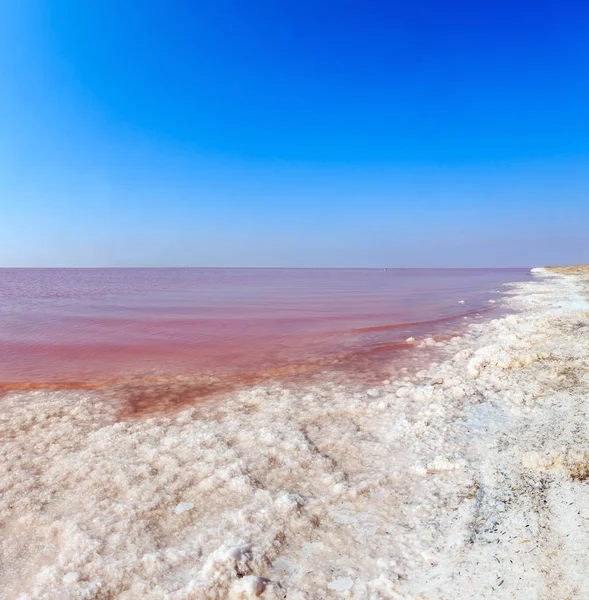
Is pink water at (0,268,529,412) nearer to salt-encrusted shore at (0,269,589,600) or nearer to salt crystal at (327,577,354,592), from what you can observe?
salt-encrusted shore at (0,269,589,600)

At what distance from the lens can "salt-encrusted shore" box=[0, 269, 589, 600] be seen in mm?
2033

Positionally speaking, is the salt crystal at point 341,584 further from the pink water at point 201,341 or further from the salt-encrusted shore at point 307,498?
the pink water at point 201,341

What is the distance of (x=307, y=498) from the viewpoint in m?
2.76

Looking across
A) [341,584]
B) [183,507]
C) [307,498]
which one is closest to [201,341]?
[183,507]

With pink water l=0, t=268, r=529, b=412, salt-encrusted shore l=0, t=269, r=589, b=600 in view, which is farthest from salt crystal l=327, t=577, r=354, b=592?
pink water l=0, t=268, r=529, b=412

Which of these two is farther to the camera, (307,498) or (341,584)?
(307,498)

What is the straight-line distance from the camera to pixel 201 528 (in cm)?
247

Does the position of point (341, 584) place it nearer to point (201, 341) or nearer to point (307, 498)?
point (307, 498)

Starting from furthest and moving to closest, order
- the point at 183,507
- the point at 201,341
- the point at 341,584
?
1. the point at 201,341
2. the point at 183,507
3. the point at 341,584

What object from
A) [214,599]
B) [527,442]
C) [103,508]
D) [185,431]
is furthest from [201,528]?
[527,442]

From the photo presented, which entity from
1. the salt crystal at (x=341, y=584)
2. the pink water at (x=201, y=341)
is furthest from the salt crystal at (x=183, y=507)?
the pink water at (x=201, y=341)

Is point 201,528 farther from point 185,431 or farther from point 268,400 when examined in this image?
point 268,400

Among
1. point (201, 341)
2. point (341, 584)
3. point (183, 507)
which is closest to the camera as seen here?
point (341, 584)

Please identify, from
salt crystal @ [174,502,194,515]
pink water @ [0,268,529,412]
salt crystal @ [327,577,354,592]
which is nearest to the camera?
salt crystal @ [327,577,354,592]
